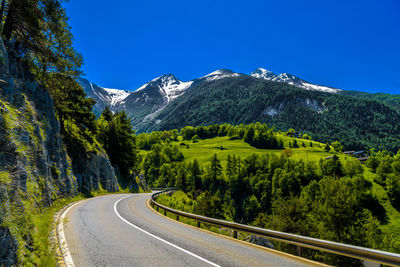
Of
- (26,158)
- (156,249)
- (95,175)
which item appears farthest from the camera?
(95,175)

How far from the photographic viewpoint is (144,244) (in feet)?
28.2

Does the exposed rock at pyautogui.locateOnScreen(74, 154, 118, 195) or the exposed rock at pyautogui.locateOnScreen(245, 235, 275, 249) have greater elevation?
A: the exposed rock at pyautogui.locateOnScreen(74, 154, 118, 195)

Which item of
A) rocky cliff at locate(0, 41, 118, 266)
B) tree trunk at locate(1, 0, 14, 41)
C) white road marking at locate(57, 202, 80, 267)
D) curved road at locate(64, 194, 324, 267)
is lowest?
curved road at locate(64, 194, 324, 267)

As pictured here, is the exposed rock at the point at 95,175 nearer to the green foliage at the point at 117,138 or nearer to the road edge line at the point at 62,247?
the green foliage at the point at 117,138

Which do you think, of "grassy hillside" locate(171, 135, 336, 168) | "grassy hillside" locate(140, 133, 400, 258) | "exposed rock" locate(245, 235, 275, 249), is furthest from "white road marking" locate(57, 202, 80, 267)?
"grassy hillside" locate(171, 135, 336, 168)

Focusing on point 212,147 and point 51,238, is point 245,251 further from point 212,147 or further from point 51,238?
point 212,147

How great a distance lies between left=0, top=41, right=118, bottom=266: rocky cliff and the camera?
6.44 m

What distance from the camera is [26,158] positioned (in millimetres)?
11016

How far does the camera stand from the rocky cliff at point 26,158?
644cm

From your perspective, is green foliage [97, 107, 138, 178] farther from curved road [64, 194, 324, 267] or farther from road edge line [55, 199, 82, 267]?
curved road [64, 194, 324, 267]

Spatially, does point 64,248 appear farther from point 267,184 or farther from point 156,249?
point 267,184

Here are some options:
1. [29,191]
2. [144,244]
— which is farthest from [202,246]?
[29,191]

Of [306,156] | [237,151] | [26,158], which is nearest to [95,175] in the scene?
[26,158]

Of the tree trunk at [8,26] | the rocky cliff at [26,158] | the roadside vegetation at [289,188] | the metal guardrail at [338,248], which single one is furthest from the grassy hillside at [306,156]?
the tree trunk at [8,26]
